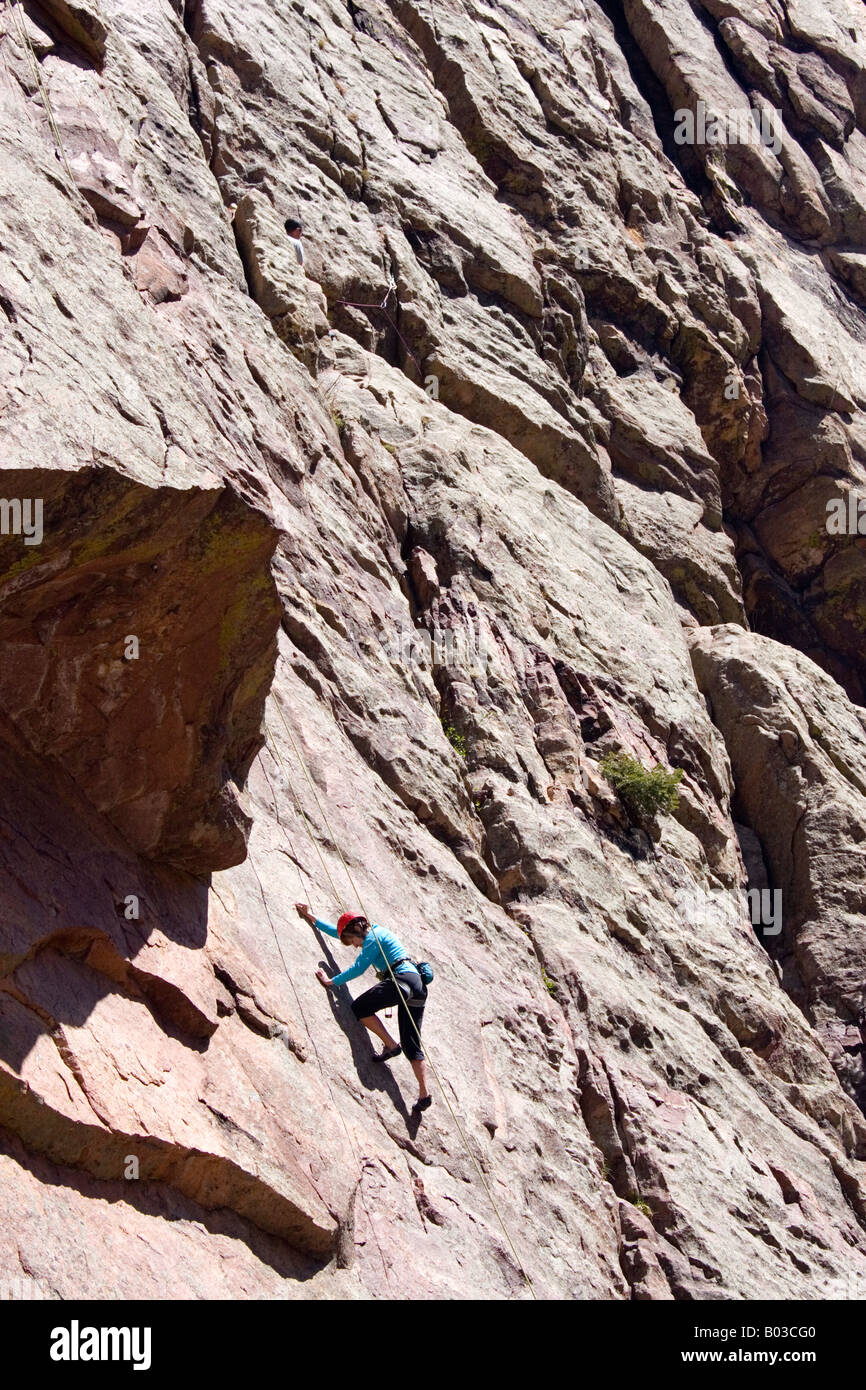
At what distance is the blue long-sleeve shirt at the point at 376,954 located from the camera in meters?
10.2

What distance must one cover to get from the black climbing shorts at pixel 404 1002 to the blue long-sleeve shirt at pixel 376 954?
114mm

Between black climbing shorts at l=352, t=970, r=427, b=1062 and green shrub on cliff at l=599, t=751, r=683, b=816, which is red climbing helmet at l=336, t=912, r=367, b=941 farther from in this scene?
green shrub on cliff at l=599, t=751, r=683, b=816

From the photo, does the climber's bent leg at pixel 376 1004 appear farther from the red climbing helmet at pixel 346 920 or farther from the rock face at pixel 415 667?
the red climbing helmet at pixel 346 920

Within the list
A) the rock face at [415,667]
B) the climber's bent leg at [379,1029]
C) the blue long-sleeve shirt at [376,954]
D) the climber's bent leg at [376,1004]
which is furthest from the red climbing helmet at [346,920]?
the climber's bent leg at [379,1029]

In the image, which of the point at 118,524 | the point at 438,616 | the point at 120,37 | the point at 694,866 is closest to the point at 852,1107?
the point at 694,866

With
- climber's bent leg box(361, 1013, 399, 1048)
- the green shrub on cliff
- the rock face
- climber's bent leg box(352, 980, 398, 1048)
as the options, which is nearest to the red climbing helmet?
the rock face

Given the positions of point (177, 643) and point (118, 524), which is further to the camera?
point (177, 643)

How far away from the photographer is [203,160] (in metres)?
17.7

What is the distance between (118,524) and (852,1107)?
43.8 feet

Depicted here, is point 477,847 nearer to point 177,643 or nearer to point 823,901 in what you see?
point 177,643

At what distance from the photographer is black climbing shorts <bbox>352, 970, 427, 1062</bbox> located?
400 inches

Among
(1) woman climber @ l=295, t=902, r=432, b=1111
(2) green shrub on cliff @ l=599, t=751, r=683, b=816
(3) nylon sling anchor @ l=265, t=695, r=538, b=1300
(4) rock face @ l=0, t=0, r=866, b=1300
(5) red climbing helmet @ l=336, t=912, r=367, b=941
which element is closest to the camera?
(4) rock face @ l=0, t=0, r=866, b=1300

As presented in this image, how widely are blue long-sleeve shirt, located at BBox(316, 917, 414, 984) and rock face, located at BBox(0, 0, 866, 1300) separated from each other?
0.25 metres

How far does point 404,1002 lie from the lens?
10211 millimetres
